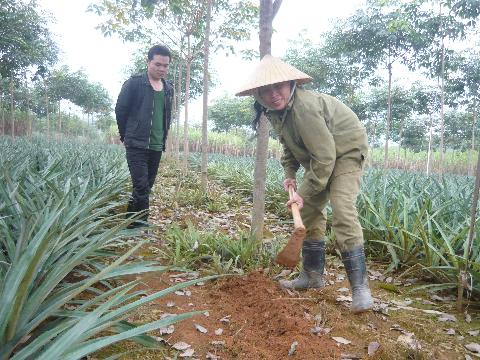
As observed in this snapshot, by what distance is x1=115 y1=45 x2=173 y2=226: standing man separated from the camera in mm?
3529

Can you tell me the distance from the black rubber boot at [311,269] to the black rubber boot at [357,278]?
0.41m

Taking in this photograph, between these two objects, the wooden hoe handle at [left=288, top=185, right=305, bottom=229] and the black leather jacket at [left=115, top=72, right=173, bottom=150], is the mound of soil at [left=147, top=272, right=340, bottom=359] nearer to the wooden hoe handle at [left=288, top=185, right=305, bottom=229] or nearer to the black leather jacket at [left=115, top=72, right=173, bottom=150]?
the wooden hoe handle at [left=288, top=185, right=305, bottom=229]

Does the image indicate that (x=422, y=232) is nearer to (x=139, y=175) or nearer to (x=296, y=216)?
(x=296, y=216)

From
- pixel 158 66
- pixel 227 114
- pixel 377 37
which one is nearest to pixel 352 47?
pixel 377 37

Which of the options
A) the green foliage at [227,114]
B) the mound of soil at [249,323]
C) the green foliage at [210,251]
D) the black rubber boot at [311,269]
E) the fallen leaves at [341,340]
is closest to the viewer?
the mound of soil at [249,323]

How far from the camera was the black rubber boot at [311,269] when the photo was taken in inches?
108

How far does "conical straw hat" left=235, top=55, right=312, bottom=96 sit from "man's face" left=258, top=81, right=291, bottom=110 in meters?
0.06

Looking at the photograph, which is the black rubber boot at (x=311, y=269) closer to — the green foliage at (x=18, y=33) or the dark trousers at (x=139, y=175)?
the dark trousers at (x=139, y=175)

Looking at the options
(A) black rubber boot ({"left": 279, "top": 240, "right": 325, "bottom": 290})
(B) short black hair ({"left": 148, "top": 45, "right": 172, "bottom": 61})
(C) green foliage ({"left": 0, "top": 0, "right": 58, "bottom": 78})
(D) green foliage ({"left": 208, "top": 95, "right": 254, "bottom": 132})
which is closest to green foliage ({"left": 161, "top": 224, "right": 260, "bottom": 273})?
(A) black rubber boot ({"left": 279, "top": 240, "right": 325, "bottom": 290})

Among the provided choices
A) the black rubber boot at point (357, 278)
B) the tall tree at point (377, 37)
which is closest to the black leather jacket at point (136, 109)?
the black rubber boot at point (357, 278)

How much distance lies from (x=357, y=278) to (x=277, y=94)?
1.23m

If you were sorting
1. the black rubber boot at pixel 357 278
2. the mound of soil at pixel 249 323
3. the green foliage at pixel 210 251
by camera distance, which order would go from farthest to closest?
the green foliage at pixel 210 251
the black rubber boot at pixel 357 278
the mound of soil at pixel 249 323

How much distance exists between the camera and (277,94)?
2.22 m

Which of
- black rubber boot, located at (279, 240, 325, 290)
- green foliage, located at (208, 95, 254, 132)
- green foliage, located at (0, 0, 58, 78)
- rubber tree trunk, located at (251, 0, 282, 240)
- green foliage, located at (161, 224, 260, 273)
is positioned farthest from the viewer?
green foliage, located at (208, 95, 254, 132)
